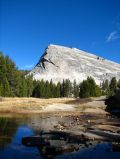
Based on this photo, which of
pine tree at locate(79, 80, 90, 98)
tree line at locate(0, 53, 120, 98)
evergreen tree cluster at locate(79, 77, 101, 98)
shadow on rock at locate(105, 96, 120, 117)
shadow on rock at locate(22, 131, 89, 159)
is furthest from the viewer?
evergreen tree cluster at locate(79, 77, 101, 98)

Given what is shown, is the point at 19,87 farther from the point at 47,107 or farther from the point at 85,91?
the point at 47,107

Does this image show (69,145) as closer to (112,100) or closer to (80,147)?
(80,147)

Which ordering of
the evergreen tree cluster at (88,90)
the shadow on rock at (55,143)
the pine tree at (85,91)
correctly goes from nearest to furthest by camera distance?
the shadow on rock at (55,143), the pine tree at (85,91), the evergreen tree cluster at (88,90)

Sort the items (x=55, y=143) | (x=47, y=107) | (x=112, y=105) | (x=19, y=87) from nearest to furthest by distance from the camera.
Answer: (x=55, y=143) → (x=47, y=107) → (x=112, y=105) → (x=19, y=87)

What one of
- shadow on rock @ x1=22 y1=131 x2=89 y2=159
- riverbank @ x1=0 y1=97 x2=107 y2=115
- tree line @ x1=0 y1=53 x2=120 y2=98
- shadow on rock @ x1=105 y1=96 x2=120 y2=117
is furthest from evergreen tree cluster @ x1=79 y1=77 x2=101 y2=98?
shadow on rock @ x1=22 y1=131 x2=89 y2=159

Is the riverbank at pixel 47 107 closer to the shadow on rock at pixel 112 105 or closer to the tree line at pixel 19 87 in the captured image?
the shadow on rock at pixel 112 105

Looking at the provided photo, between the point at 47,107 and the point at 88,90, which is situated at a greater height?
the point at 88,90

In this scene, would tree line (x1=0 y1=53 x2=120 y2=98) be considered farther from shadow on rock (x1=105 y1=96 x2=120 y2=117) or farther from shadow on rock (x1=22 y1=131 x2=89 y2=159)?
shadow on rock (x1=22 y1=131 x2=89 y2=159)

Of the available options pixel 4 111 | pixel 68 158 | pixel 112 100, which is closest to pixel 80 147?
pixel 68 158

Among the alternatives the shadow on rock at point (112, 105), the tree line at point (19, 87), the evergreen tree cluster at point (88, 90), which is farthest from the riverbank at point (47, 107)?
the evergreen tree cluster at point (88, 90)

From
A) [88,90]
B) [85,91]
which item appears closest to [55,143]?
[85,91]

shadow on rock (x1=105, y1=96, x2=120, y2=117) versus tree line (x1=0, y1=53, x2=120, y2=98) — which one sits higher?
tree line (x1=0, y1=53, x2=120, y2=98)

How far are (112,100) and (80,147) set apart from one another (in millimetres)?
63662

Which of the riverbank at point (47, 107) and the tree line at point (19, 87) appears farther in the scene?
the tree line at point (19, 87)
